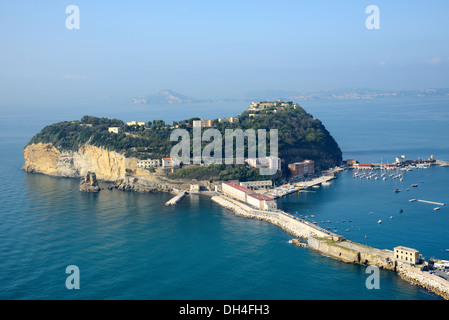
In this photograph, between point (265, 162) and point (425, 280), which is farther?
point (265, 162)

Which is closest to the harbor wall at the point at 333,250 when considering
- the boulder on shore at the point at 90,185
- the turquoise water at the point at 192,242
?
the turquoise water at the point at 192,242

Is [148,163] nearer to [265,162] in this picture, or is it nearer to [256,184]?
[256,184]

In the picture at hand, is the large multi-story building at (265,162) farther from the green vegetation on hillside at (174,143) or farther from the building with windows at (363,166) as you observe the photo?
the building with windows at (363,166)

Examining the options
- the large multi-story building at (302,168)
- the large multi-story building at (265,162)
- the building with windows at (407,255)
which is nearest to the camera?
the building with windows at (407,255)

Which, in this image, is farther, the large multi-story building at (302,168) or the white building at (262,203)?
the large multi-story building at (302,168)

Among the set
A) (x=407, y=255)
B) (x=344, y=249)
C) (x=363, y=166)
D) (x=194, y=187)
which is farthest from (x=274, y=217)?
(x=363, y=166)

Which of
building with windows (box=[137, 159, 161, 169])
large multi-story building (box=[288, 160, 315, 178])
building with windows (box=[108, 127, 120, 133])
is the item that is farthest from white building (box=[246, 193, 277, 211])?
building with windows (box=[108, 127, 120, 133])
